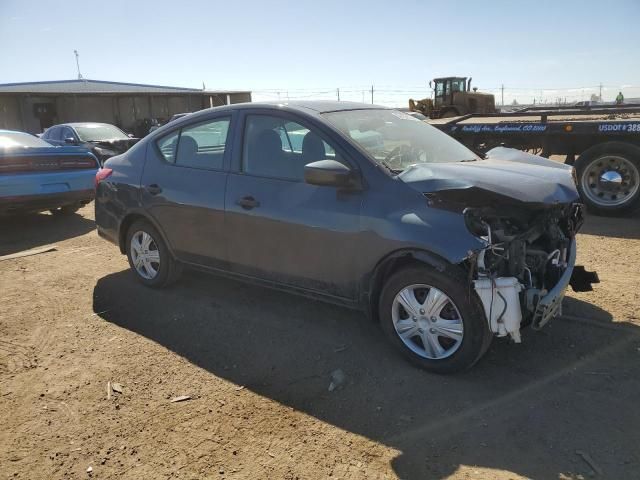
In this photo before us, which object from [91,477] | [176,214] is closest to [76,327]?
[176,214]

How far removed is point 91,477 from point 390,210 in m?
2.26

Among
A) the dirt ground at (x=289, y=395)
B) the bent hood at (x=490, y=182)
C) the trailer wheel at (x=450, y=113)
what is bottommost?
the dirt ground at (x=289, y=395)

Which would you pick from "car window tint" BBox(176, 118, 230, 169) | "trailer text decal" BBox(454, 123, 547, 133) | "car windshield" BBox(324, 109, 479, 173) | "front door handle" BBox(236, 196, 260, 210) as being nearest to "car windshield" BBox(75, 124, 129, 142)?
"trailer text decal" BBox(454, 123, 547, 133)

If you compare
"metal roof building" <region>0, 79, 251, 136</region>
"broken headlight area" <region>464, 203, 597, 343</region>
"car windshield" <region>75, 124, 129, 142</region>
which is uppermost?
"metal roof building" <region>0, 79, 251, 136</region>

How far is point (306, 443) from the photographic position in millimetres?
2766

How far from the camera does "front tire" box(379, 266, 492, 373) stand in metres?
3.12

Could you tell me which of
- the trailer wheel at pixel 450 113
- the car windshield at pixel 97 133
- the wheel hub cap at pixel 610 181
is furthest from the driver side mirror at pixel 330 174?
the trailer wheel at pixel 450 113

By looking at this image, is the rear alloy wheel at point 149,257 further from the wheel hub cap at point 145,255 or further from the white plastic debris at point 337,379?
the white plastic debris at point 337,379

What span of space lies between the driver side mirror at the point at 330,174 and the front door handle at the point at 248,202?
0.66 metres

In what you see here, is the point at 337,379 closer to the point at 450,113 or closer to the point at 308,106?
the point at 308,106

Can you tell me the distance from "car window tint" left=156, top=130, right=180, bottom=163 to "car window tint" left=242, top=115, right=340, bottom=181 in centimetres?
91

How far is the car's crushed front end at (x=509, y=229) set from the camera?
301cm

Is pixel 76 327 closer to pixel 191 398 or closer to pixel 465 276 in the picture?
pixel 191 398

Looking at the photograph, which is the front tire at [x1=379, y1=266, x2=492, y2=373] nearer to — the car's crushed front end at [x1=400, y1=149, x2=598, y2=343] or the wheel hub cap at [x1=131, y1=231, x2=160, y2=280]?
the car's crushed front end at [x1=400, y1=149, x2=598, y2=343]
